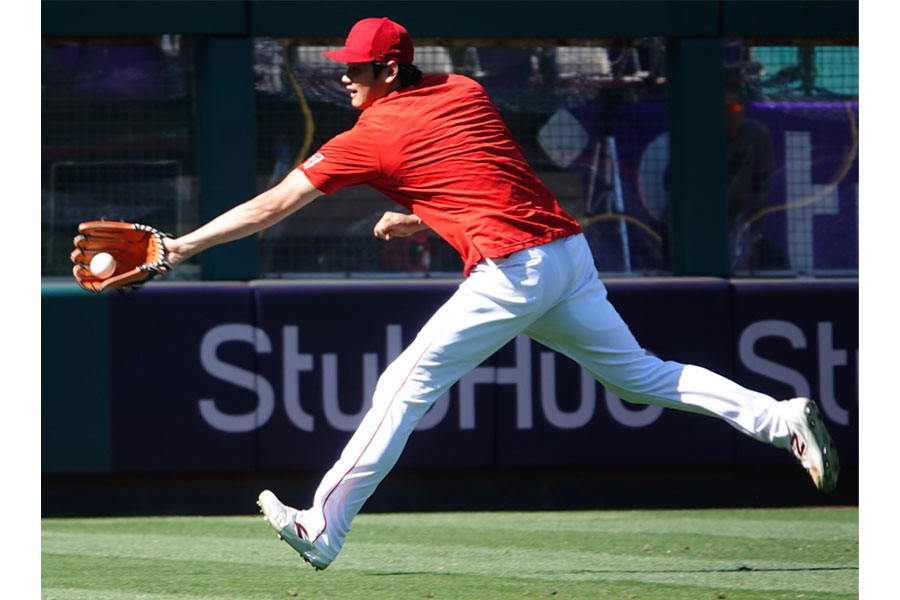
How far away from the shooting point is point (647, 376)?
4715 mm

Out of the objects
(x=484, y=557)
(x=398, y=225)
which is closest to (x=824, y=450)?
(x=484, y=557)

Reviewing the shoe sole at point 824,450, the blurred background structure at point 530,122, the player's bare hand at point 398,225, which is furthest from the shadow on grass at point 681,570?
the blurred background structure at point 530,122

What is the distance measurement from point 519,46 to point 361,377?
208 cm

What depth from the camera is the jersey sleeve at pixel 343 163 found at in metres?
4.41

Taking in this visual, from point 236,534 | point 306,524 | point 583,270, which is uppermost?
point 583,270

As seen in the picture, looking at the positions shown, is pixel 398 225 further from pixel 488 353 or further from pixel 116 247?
pixel 116 247

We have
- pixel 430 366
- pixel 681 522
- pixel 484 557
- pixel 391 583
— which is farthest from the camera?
pixel 681 522

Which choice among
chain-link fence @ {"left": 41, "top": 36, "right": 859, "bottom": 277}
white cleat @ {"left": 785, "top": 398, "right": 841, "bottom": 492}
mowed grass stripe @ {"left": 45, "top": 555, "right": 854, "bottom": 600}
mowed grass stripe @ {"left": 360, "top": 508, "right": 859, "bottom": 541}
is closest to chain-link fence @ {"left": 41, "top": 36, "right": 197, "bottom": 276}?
chain-link fence @ {"left": 41, "top": 36, "right": 859, "bottom": 277}

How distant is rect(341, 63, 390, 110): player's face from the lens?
15.1 ft

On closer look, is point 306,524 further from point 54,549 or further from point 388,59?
point 54,549

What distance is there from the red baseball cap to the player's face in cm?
6

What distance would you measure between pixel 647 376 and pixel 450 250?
2.87 m

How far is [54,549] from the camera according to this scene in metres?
5.80
